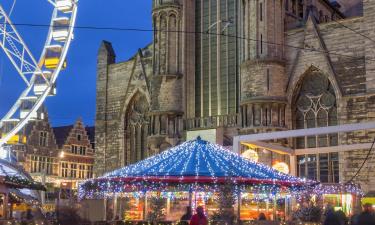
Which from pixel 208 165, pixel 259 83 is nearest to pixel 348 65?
pixel 259 83

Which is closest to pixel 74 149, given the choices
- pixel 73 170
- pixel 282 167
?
pixel 73 170

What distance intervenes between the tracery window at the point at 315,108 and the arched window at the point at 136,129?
9063mm

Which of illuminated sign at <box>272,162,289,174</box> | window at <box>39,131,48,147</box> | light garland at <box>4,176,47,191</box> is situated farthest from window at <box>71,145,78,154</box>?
light garland at <box>4,176,47,191</box>

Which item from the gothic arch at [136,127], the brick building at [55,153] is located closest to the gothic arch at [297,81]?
the gothic arch at [136,127]

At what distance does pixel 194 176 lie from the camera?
60.5 feet

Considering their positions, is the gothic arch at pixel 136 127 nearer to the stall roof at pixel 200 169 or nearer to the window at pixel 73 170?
the stall roof at pixel 200 169

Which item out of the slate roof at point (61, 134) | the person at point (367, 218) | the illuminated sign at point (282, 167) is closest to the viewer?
the person at point (367, 218)

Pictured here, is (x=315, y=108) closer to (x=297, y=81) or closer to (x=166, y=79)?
(x=297, y=81)

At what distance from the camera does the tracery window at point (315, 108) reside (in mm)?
28312

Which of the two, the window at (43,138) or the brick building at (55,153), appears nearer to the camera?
the brick building at (55,153)

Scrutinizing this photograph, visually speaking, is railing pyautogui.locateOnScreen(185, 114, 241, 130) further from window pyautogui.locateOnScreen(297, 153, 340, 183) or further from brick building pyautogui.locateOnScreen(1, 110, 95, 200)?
brick building pyautogui.locateOnScreen(1, 110, 95, 200)

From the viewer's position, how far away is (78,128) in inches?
2207

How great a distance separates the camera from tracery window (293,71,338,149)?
92.9 feet

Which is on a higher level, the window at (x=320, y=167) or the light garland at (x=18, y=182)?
the window at (x=320, y=167)
